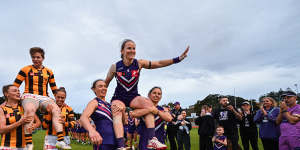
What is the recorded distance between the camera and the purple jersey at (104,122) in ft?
12.3

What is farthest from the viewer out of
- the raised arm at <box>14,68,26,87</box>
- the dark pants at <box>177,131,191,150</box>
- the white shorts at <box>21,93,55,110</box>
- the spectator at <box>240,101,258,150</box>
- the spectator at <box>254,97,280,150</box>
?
the dark pants at <box>177,131,191,150</box>

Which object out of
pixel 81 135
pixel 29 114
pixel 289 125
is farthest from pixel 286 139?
pixel 81 135

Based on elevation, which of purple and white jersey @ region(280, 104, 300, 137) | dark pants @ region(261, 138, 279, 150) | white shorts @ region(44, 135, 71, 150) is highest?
purple and white jersey @ region(280, 104, 300, 137)

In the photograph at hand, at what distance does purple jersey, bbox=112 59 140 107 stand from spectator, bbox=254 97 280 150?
228 inches

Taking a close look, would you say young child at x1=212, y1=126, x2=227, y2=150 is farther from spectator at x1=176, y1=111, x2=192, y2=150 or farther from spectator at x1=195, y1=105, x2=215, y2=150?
spectator at x1=176, y1=111, x2=192, y2=150

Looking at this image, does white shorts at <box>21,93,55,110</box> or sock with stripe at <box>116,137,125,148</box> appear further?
white shorts at <box>21,93,55,110</box>

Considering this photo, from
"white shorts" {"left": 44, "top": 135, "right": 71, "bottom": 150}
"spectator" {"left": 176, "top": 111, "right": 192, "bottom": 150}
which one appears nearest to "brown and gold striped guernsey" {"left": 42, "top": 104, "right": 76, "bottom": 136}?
"white shorts" {"left": 44, "top": 135, "right": 71, "bottom": 150}

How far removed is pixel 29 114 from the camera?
500 cm

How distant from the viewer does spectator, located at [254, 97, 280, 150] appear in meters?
7.88

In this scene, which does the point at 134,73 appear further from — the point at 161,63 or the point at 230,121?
the point at 230,121

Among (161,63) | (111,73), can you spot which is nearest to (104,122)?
(111,73)

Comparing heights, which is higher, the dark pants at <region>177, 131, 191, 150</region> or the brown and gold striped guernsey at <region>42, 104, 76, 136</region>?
the brown and gold striped guernsey at <region>42, 104, 76, 136</region>

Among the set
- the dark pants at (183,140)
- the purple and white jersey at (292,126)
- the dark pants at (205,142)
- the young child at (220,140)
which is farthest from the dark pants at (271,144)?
the dark pants at (183,140)

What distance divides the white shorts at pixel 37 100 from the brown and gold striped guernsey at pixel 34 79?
0.19m
